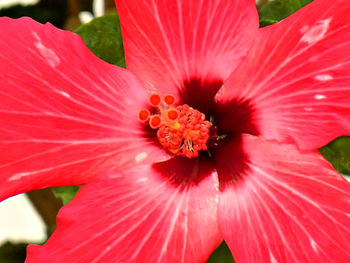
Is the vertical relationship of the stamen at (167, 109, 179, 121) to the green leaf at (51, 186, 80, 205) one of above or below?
above

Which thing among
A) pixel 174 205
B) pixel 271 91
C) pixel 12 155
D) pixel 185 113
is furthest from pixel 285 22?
pixel 12 155

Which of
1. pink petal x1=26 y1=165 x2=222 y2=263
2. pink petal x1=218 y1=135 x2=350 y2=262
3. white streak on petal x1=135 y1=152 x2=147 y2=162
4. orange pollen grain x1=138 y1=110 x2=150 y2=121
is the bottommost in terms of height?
pink petal x1=218 y1=135 x2=350 y2=262

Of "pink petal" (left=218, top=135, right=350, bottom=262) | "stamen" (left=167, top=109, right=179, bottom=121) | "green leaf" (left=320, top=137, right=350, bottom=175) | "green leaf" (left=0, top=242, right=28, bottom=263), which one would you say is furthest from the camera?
"green leaf" (left=0, top=242, right=28, bottom=263)

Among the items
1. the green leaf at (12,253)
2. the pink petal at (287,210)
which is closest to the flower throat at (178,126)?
the pink petal at (287,210)

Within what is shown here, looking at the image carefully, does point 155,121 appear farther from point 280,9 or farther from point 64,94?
point 280,9

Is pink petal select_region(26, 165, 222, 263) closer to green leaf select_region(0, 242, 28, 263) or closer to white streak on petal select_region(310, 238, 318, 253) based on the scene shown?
white streak on petal select_region(310, 238, 318, 253)

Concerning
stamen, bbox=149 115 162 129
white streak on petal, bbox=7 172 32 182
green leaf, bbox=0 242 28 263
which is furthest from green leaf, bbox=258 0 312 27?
green leaf, bbox=0 242 28 263

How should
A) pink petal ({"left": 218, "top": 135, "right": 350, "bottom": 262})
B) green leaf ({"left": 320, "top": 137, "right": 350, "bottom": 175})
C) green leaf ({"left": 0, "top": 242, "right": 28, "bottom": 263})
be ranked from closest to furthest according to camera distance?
1. pink petal ({"left": 218, "top": 135, "right": 350, "bottom": 262})
2. green leaf ({"left": 320, "top": 137, "right": 350, "bottom": 175})
3. green leaf ({"left": 0, "top": 242, "right": 28, "bottom": 263})

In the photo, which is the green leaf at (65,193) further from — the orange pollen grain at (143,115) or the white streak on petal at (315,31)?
the white streak on petal at (315,31)
